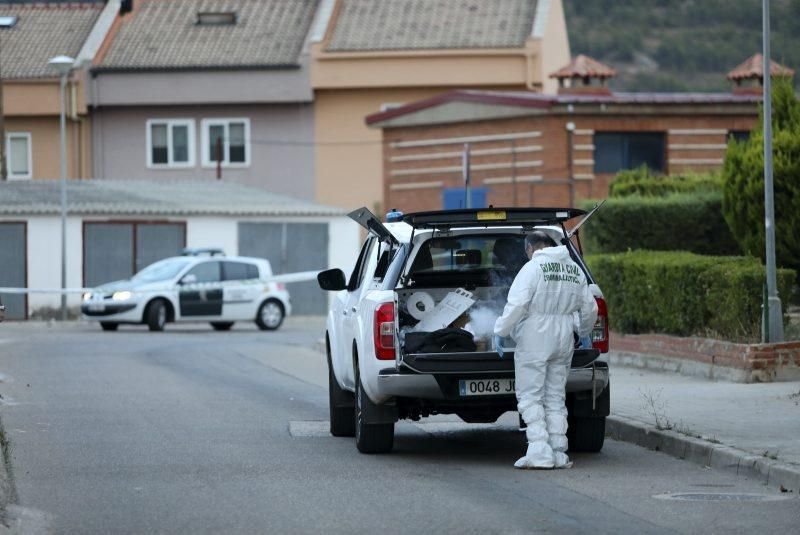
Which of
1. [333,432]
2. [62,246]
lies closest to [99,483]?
[333,432]

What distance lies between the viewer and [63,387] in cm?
1995

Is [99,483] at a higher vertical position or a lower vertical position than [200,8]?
lower

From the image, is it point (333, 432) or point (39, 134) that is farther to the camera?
point (39, 134)

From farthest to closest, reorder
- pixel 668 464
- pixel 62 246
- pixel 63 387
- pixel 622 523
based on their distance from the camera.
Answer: pixel 62 246, pixel 63 387, pixel 668 464, pixel 622 523

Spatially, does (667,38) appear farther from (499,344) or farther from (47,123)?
(499,344)

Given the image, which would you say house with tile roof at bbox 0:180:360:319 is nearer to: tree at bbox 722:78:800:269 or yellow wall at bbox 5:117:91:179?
yellow wall at bbox 5:117:91:179

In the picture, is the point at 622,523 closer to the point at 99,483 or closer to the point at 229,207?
the point at 99,483

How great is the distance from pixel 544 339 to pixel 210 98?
4785cm

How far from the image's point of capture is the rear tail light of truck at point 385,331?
12062 millimetres

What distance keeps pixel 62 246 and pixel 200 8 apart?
2192cm

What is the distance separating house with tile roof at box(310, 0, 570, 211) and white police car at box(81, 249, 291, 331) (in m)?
18.2

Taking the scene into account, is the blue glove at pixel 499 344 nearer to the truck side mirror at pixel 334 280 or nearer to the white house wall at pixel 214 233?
the truck side mirror at pixel 334 280

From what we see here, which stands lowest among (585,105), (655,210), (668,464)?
(668,464)

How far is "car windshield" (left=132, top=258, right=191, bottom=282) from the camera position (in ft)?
118
